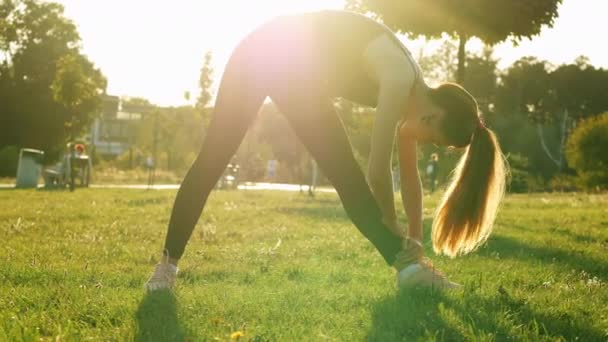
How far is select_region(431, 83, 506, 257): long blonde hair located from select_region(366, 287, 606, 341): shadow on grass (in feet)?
1.71

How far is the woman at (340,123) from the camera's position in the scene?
381 cm

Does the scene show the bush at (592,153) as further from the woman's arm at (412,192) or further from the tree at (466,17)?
the woman's arm at (412,192)

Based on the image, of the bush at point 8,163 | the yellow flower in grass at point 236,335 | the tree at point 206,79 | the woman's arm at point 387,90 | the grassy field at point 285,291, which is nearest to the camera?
the yellow flower in grass at point 236,335

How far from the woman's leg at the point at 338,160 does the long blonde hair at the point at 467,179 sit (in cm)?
50

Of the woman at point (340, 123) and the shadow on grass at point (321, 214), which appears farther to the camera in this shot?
the shadow on grass at point (321, 214)

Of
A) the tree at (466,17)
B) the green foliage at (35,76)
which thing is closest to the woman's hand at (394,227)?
the tree at (466,17)

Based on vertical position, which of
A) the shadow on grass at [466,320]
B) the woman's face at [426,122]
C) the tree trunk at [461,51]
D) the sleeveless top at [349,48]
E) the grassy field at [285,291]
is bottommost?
the grassy field at [285,291]

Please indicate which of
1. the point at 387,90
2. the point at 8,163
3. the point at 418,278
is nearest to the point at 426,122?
the point at 387,90

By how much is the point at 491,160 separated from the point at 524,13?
10.5m

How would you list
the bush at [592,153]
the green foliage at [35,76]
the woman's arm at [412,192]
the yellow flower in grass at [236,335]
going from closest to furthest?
the yellow flower in grass at [236,335] → the woman's arm at [412,192] → the bush at [592,153] → the green foliage at [35,76]

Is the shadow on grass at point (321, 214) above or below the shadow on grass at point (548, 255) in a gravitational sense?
below

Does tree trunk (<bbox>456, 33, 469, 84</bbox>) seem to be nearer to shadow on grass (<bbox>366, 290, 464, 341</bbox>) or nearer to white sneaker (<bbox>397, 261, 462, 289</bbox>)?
white sneaker (<bbox>397, 261, 462, 289</bbox>)

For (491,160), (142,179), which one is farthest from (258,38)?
(142,179)

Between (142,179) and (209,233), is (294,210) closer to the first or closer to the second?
(209,233)
